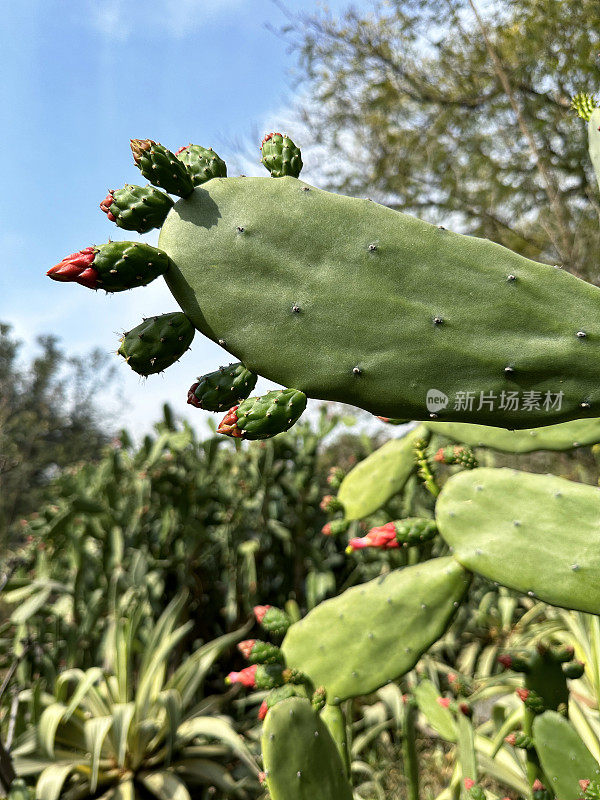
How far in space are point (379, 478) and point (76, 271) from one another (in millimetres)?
1323

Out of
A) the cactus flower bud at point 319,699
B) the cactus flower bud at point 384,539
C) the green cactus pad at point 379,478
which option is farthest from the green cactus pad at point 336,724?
the green cactus pad at point 379,478

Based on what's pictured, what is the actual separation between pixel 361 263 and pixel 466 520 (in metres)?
0.66

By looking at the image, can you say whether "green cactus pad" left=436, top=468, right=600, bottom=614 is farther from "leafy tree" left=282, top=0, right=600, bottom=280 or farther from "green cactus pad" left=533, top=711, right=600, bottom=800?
"leafy tree" left=282, top=0, right=600, bottom=280

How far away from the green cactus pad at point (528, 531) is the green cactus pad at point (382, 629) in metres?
0.09

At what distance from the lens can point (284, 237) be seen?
0.97 meters

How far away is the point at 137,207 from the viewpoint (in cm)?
93

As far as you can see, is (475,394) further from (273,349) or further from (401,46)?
(401,46)

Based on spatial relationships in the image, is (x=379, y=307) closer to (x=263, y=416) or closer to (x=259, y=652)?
(x=263, y=416)

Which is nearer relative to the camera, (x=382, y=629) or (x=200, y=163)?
(x=200, y=163)

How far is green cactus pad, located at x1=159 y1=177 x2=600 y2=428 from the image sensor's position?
3.01ft

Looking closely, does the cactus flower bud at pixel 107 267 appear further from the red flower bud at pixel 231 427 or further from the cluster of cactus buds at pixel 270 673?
the cluster of cactus buds at pixel 270 673

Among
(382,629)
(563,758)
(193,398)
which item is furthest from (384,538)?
(193,398)

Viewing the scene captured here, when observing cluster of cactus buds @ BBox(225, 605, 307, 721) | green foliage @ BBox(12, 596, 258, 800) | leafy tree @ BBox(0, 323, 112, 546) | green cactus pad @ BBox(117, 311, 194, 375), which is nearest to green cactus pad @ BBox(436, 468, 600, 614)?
cluster of cactus buds @ BBox(225, 605, 307, 721)

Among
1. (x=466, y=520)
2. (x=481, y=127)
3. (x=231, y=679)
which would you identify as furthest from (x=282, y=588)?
(x=481, y=127)
